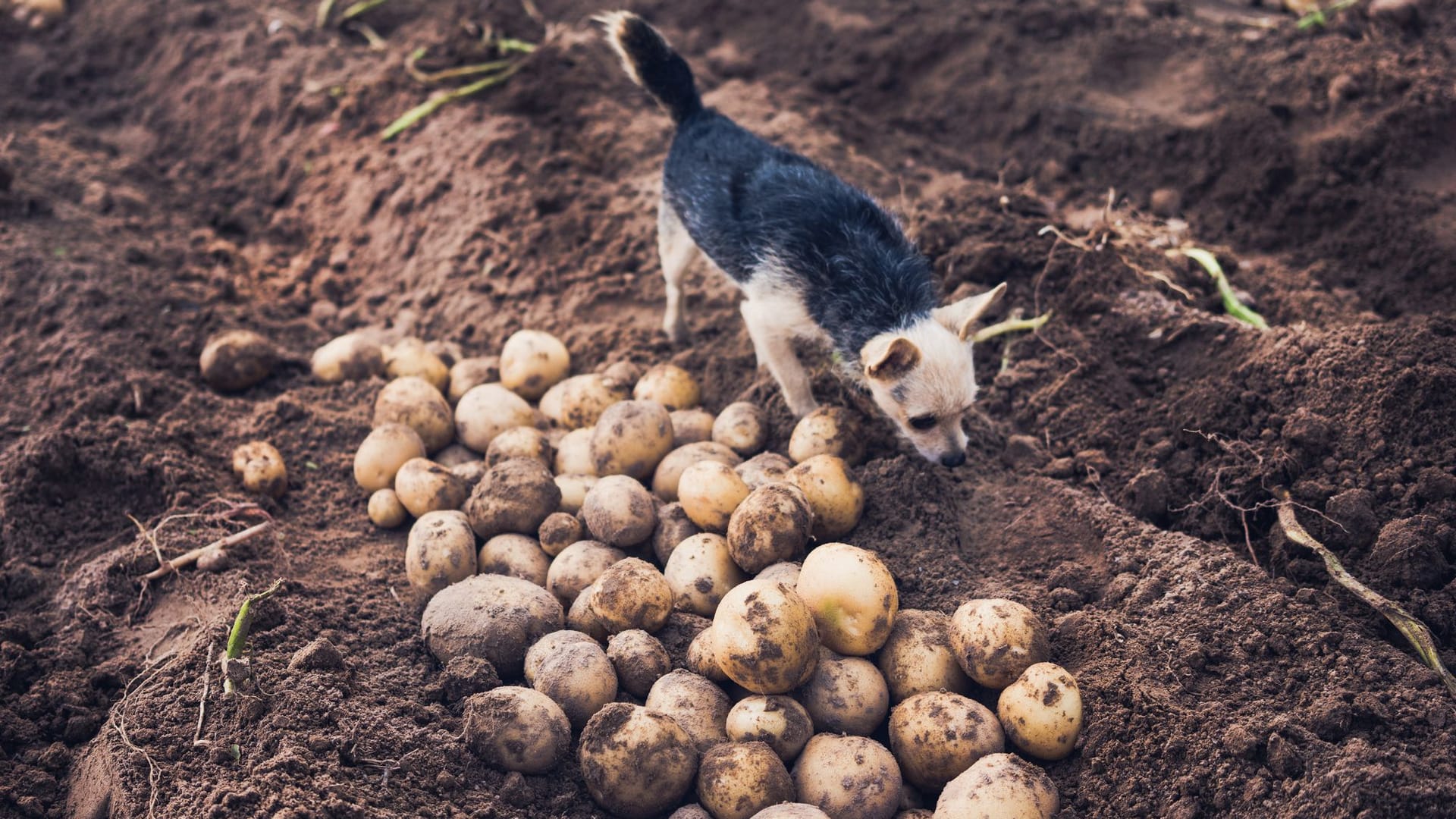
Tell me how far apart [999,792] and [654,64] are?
3.83 meters

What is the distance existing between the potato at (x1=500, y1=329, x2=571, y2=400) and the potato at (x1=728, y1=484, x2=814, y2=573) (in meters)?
1.70

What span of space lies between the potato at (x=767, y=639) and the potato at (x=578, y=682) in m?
0.39

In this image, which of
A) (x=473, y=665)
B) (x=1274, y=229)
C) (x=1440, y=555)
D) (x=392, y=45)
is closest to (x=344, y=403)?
(x=473, y=665)

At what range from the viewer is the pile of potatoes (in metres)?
3.06

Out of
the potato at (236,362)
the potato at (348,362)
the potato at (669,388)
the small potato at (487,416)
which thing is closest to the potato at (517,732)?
the small potato at (487,416)

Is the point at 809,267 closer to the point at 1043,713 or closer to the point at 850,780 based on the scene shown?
the point at 1043,713

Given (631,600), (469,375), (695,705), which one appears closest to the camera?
(695,705)

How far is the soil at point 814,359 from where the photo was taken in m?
3.17

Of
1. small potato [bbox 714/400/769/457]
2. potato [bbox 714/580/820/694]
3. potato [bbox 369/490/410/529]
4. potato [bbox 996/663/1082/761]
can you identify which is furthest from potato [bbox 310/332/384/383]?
potato [bbox 996/663/1082/761]

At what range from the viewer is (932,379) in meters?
4.21

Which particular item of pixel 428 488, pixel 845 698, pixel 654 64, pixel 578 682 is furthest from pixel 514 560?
pixel 654 64

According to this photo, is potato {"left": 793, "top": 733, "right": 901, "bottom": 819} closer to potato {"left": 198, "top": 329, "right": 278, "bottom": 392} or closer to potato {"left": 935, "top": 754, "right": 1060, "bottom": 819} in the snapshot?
potato {"left": 935, "top": 754, "right": 1060, "bottom": 819}

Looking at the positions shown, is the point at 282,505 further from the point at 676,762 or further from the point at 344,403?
the point at 676,762

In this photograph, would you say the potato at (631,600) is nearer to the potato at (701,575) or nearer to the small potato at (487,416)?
the potato at (701,575)
